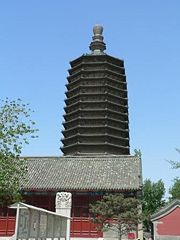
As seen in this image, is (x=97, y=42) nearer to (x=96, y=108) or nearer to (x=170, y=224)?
(x=96, y=108)

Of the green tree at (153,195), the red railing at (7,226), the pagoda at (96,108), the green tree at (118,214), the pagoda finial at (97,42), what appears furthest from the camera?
the green tree at (153,195)

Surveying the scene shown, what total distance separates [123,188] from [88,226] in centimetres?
419

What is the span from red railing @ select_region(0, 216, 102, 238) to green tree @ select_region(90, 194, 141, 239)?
113 inches

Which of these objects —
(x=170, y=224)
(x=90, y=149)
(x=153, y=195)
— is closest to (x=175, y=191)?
(x=153, y=195)

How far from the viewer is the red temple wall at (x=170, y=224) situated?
97.8ft

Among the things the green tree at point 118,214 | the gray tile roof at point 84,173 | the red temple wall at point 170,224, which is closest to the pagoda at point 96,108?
the gray tile roof at point 84,173

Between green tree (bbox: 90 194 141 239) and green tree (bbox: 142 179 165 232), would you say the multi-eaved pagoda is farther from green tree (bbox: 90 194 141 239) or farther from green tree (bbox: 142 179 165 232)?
green tree (bbox: 142 179 165 232)

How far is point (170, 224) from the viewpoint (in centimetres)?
3003

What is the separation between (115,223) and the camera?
28.4 metres

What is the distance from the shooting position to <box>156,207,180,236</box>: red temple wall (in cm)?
2981

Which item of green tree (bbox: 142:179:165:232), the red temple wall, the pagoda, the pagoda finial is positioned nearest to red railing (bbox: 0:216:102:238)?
the red temple wall

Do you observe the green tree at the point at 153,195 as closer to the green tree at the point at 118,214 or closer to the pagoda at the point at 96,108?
the pagoda at the point at 96,108

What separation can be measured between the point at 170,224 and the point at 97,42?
35.2m

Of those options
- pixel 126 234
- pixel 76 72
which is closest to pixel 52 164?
pixel 126 234
